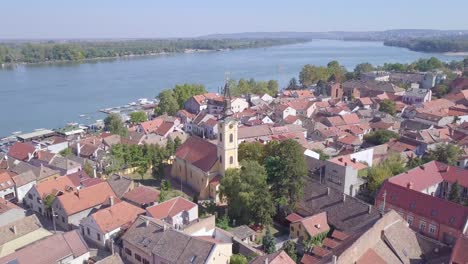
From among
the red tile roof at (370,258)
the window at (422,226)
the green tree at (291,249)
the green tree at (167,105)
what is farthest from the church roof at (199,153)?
the green tree at (167,105)

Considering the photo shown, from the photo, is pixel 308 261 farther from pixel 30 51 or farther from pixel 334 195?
pixel 30 51

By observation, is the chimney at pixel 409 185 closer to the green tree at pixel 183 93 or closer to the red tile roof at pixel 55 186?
the red tile roof at pixel 55 186

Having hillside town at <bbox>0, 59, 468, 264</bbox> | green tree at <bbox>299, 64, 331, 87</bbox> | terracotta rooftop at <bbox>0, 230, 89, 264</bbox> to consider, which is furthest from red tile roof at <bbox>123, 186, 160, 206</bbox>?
green tree at <bbox>299, 64, 331, 87</bbox>

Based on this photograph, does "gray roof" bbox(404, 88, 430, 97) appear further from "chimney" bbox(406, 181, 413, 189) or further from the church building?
the church building

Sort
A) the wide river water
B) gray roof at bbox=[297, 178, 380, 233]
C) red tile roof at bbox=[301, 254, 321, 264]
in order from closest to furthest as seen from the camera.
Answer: red tile roof at bbox=[301, 254, 321, 264]
gray roof at bbox=[297, 178, 380, 233]
the wide river water

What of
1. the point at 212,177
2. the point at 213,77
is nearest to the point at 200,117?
the point at 212,177

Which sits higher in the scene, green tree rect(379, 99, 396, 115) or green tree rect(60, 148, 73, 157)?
green tree rect(379, 99, 396, 115)
